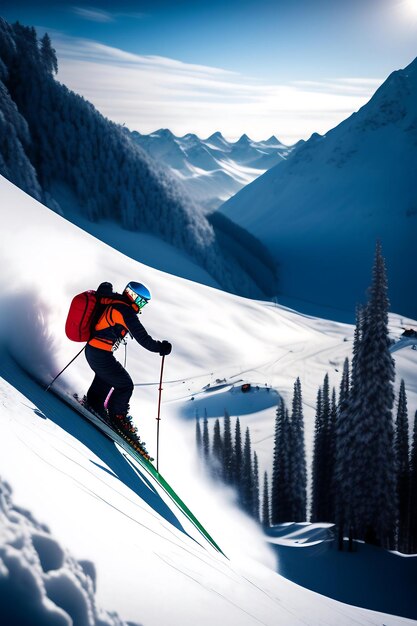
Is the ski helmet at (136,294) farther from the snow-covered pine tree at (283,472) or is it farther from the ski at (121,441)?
the snow-covered pine tree at (283,472)

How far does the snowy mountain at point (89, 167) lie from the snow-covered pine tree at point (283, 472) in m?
84.6

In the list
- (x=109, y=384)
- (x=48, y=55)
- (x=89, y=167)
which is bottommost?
(x=109, y=384)

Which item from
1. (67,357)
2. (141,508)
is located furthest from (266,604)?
(67,357)

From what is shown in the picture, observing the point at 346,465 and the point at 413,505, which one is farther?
the point at 413,505

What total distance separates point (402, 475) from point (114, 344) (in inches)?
1388

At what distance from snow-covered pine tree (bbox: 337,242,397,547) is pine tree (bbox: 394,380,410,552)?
1218 centimetres

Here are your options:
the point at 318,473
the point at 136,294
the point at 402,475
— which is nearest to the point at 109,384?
the point at 136,294

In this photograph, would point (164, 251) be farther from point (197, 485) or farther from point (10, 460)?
point (10, 460)

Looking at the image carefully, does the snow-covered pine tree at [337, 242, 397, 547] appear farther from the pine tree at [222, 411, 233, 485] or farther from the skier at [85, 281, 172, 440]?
the pine tree at [222, 411, 233, 485]

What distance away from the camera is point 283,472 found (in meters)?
36.3

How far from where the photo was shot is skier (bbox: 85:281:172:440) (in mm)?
6871

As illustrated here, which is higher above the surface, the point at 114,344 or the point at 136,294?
the point at 136,294

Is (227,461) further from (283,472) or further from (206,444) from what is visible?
(283,472)

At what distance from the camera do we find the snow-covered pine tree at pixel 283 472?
35.8 meters
